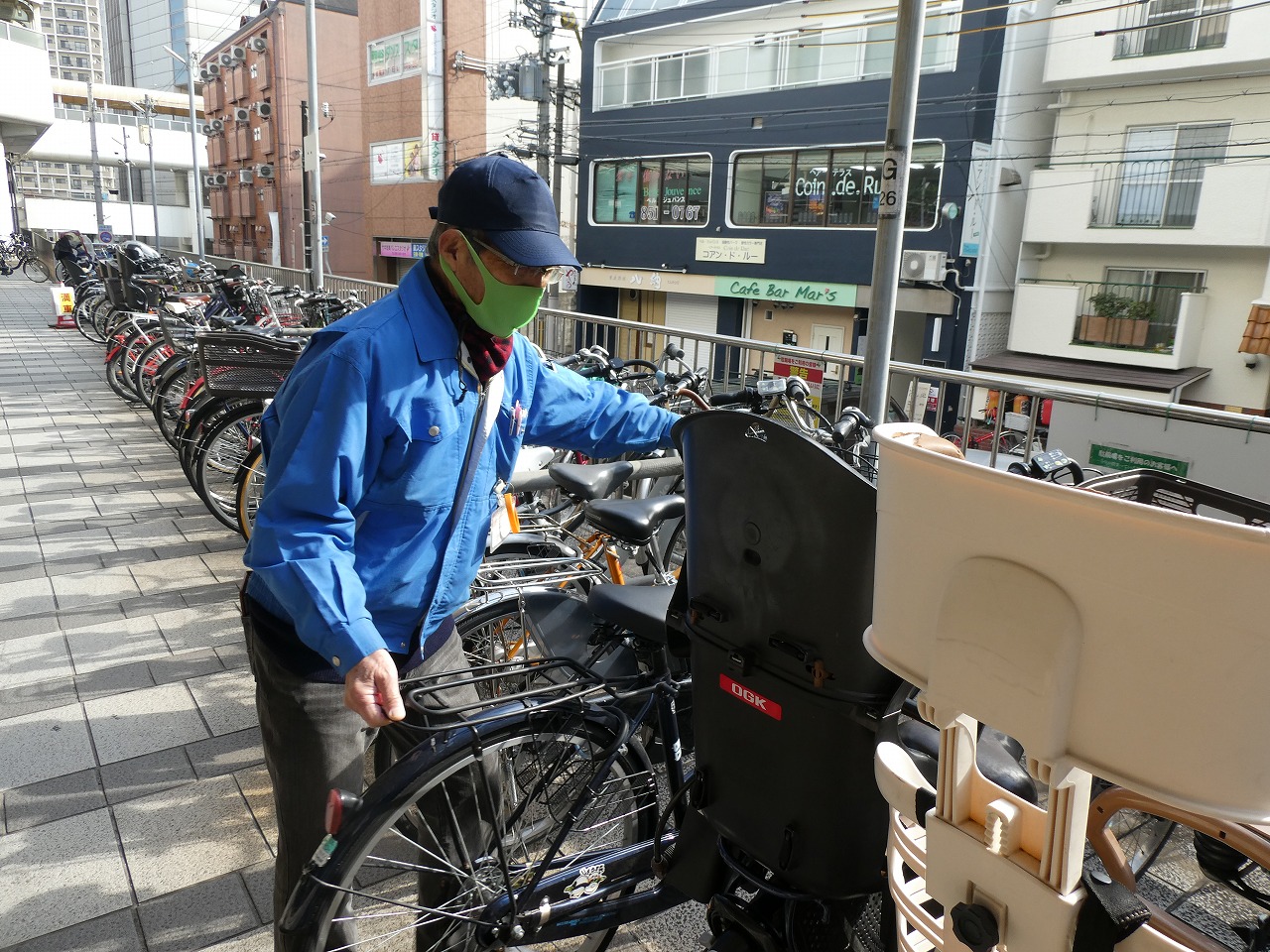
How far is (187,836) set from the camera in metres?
2.74

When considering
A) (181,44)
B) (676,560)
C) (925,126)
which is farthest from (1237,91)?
(181,44)

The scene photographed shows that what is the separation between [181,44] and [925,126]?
272ft

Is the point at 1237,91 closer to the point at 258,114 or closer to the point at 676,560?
the point at 676,560

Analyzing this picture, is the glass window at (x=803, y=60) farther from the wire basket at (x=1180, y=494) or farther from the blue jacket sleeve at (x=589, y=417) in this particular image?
the wire basket at (x=1180, y=494)

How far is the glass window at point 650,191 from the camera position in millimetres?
27484

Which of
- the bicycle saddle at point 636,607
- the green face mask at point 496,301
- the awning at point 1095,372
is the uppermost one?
the green face mask at point 496,301

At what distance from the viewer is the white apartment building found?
1748 centimetres

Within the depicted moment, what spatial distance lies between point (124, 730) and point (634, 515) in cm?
227

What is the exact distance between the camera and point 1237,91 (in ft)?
58.2

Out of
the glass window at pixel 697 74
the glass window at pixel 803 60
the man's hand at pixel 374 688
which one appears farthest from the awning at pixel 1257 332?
the man's hand at pixel 374 688

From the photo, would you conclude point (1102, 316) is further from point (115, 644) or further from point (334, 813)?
point (334, 813)

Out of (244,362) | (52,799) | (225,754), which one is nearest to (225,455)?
(244,362)

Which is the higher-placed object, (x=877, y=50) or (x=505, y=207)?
(x=877, y=50)

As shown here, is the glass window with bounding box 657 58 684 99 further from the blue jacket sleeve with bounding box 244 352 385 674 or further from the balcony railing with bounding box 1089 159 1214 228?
the blue jacket sleeve with bounding box 244 352 385 674
